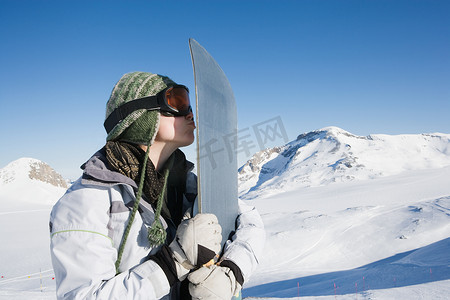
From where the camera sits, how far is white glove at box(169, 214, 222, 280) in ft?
5.03

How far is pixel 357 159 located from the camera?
102500 millimetres

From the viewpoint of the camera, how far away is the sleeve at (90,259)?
135 centimetres

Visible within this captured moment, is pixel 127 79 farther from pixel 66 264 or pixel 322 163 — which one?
pixel 322 163

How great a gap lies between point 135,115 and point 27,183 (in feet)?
205

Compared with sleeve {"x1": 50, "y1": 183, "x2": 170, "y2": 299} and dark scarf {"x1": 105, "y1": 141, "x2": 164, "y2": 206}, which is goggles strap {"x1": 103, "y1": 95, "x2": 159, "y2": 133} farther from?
sleeve {"x1": 50, "y1": 183, "x2": 170, "y2": 299}

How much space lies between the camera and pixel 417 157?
110812 millimetres

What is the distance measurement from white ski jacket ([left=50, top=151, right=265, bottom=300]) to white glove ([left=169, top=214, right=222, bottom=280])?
0.37 ft

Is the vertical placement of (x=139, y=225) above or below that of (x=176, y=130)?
below

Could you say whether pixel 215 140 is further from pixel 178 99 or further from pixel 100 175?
pixel 100 175

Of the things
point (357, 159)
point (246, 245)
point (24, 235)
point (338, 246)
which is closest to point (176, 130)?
point (246, 245)

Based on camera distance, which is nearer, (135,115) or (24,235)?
(135,115)

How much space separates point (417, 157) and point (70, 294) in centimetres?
13167

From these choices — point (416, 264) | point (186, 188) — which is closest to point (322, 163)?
point (416, 264)

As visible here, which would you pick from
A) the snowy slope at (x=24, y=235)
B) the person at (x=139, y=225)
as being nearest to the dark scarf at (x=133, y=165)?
the person at (x=139, y=225)
